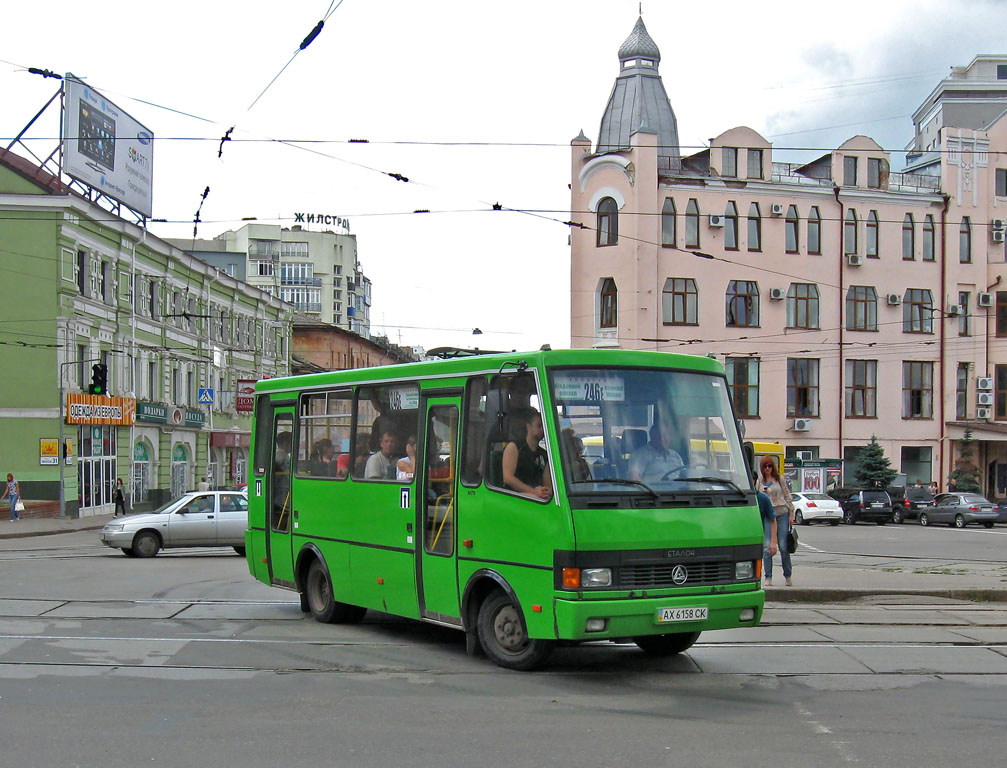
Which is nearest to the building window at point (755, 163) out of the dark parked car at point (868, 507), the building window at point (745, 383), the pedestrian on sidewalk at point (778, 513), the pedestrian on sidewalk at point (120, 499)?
the building window at point (745, 383)

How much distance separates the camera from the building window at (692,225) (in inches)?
2149

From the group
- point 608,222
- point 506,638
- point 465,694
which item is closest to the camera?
point 465,694

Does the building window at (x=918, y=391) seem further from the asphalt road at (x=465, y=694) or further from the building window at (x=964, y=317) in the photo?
the asphalt road at (x=465, y=694)

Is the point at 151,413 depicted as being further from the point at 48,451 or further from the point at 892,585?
the point at 892,585

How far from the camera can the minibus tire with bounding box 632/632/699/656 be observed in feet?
33.6

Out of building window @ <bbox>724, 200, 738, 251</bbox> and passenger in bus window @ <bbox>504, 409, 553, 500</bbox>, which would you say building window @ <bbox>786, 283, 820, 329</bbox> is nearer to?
building window @ <bbox>724, 200, 738, 251</bbox>

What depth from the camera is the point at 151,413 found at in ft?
164

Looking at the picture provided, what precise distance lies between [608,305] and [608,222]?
390 centimetres

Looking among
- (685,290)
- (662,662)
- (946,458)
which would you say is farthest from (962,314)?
(662,662)

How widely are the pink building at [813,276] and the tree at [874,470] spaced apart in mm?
2597

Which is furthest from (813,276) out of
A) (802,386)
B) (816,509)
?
(816,509)

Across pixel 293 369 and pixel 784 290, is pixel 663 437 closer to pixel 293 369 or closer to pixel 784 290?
pixel 784 290

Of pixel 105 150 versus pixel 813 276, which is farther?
pixel 813 276

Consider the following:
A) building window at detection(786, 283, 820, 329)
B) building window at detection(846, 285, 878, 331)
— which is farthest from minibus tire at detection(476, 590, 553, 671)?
building window at detection(846, 285, 878, 331)
